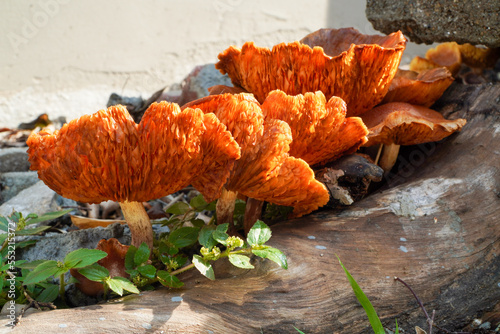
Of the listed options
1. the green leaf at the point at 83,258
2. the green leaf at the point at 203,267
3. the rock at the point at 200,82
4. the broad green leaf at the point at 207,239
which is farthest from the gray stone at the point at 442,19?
the green leaf at the point at 83,258

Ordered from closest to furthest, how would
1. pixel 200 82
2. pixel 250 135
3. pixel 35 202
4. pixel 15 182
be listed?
pixel 250 135 → pixel 35 202 → pixel 15 182 → pixel 200 82

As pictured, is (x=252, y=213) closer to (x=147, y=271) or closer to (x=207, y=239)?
(x=207, y=239)

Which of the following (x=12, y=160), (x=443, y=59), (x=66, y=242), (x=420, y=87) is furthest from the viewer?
(x=12, y=160)

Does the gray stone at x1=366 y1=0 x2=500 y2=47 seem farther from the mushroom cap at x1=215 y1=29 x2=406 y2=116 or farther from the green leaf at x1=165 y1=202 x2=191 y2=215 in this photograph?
the green leaf at x1=165 y1=202 x2=191 y2=215

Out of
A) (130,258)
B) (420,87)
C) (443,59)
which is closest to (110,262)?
(130,258)

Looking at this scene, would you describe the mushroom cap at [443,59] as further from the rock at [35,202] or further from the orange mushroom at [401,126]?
the rock at [35,202]

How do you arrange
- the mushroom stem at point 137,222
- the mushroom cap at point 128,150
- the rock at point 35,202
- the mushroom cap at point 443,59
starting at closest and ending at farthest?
the mushroom cap at point 128,150 < the mushroom stem at point 137,222 < the rock at point 35,202 < the mushroom cap at point 443,59
